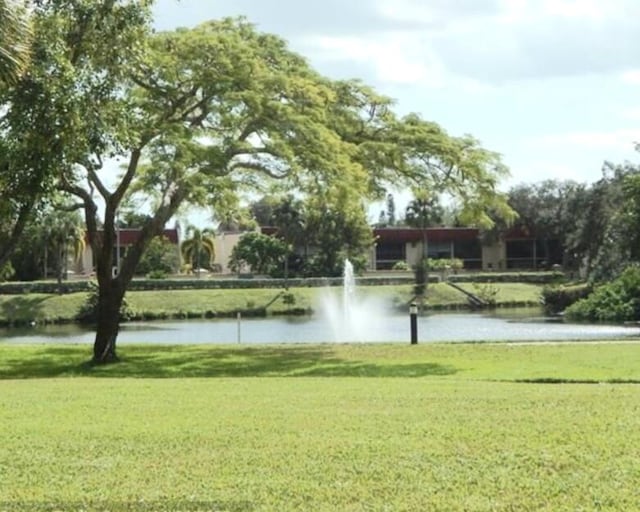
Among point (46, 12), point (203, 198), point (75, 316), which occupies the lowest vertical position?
point (75, 316)

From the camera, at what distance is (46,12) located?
12672mm

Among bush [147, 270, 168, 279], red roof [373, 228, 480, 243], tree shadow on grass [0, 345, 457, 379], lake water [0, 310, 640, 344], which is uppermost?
red roof [373, 228, 480, 243]

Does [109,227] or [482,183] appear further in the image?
[482,183]

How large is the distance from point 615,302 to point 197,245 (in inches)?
1739

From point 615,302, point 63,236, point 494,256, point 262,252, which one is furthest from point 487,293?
point 63,236

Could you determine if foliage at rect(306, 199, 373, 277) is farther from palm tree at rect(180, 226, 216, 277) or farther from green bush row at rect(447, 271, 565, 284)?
palm tree at rect(180, 226, 216, 277)

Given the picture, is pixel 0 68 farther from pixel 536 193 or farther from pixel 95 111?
pixel 536 193

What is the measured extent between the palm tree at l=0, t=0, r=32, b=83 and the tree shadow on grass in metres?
9.95

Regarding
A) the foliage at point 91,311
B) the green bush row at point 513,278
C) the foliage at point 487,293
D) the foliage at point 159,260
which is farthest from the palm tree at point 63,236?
the foliage at point 487,293

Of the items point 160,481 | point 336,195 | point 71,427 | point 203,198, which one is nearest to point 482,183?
point 336,195

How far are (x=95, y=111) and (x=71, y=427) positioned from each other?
4.49m

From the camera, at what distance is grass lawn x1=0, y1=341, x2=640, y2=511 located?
6512 mm

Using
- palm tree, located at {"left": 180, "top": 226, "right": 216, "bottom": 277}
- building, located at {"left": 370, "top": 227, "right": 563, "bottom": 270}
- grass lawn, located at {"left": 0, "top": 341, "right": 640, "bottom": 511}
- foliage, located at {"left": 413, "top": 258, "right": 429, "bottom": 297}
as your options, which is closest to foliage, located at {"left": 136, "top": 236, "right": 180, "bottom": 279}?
palm tree, located at {"left": 180, "top": 226, "right": 216, "bottom": 277}

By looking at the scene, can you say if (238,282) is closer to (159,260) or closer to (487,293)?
(159,260)
